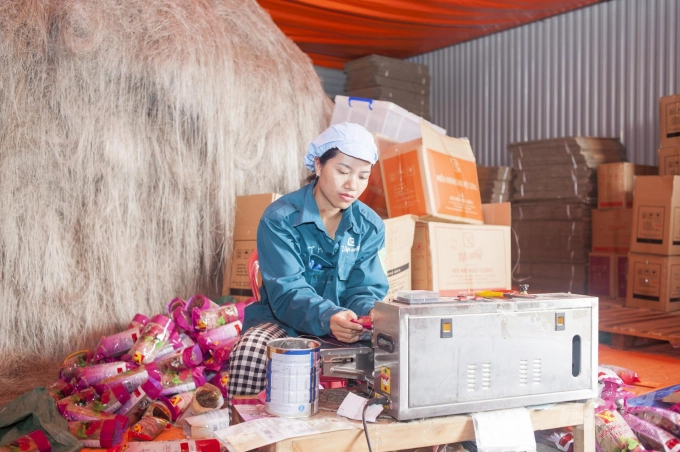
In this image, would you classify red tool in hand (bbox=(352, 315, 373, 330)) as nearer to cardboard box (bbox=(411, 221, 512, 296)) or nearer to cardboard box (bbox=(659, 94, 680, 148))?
cardboard box (bbox=(411, 221, 512, 296))

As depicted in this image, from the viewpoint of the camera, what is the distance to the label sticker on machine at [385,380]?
1640 millimetres

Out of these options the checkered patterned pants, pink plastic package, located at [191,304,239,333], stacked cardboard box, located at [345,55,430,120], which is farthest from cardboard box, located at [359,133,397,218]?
stacked cardboard box, located at [345,55,430,120]

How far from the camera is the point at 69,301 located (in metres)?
3.59

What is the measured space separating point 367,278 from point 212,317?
1.37m

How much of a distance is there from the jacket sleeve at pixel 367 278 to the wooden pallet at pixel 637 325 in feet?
8.45

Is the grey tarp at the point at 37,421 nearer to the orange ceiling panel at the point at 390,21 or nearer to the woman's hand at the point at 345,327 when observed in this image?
the woman's hand at the point at 345,327

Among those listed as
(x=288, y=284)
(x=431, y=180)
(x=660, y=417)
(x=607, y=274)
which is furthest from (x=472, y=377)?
(x=607, y=274)

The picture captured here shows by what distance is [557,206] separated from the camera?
20.6 feet

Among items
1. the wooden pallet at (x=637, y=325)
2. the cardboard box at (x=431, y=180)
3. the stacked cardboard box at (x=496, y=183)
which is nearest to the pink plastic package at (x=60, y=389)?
the cardboard box at (x=431, y=180)

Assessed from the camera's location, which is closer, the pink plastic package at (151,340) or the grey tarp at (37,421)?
the grey tarp at (37,421)

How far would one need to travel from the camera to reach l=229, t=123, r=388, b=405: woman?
2.18 meters

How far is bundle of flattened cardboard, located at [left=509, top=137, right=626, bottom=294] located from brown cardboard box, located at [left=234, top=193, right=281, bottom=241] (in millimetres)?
3083

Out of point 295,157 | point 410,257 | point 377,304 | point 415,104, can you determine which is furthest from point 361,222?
point 415,104

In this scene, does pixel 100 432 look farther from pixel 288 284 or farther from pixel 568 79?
pixel 568 79
